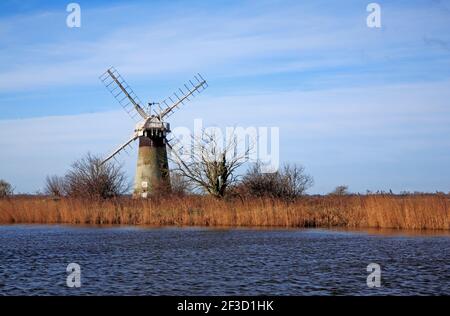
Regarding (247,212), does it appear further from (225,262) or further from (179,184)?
(225,262)

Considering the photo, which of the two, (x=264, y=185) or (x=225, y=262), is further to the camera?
(x=264, y=185)

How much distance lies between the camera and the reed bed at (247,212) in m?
19.6

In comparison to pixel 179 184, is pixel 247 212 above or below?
below

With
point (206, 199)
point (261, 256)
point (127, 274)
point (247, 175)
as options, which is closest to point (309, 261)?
point (261, 256)

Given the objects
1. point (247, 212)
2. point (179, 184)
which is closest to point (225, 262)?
point (247, 212)

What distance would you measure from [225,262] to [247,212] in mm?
9080

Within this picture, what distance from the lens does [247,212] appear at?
21938mm

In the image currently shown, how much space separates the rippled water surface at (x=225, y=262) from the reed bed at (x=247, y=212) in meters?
1.66

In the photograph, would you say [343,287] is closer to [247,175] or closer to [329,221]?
[329,221]

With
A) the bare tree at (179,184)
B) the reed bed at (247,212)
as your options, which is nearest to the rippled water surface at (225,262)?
the reed bed at (247,212)

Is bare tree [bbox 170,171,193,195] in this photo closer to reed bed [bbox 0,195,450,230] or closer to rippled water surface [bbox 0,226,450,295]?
reed bed [bbox 0,195,450,230]

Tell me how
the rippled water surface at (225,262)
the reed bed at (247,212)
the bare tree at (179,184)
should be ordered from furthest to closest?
1. the bare tree at (179,184)
2. the reed bed at (247,212)
3. the rippled water surface at (225,262)

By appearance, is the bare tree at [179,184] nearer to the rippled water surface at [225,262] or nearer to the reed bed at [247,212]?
the reed bed at [247,212]

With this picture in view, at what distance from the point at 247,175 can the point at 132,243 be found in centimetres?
1046
